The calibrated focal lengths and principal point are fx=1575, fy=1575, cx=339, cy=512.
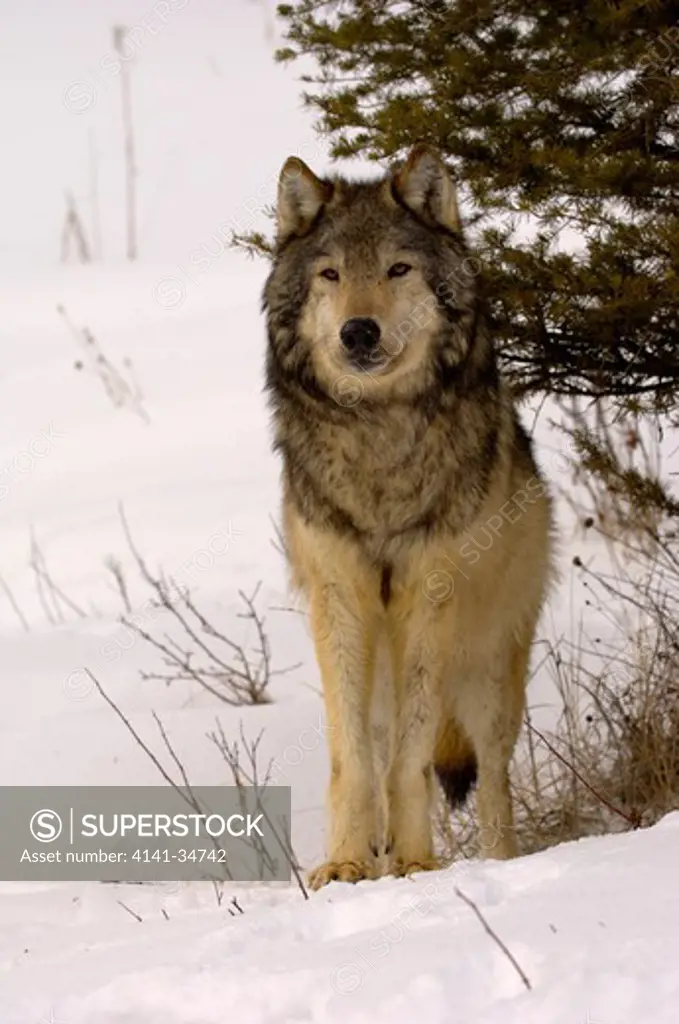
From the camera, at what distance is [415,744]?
489cm

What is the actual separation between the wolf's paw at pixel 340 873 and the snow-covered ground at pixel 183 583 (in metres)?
0.18

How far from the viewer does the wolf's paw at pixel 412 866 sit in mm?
4730

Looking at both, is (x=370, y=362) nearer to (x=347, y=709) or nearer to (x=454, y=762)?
(x=347, y=709)

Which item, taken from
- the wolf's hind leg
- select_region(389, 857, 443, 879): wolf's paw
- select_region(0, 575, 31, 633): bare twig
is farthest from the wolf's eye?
select_region(0, 575, 31, 633): bare twig

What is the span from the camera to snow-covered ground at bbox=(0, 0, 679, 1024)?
305 centimetres


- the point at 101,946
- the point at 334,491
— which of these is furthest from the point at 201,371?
the point at 101,946

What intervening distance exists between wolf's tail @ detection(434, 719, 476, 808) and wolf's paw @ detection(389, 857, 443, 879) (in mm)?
937

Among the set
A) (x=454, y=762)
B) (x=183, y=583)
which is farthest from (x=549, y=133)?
(x=183, y=583)

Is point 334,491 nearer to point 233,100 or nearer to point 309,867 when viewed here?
point 309,867

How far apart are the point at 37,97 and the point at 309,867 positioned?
16.3 metres

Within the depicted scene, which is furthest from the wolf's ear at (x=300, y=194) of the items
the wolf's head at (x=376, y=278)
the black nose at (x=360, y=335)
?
the black nose at (x=360, y=335)

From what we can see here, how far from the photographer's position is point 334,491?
5000 mm

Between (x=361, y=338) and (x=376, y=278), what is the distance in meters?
0.24

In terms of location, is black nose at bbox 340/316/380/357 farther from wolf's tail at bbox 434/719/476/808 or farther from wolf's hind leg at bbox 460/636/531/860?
wolf's tail at bbox 434/719/476/808
